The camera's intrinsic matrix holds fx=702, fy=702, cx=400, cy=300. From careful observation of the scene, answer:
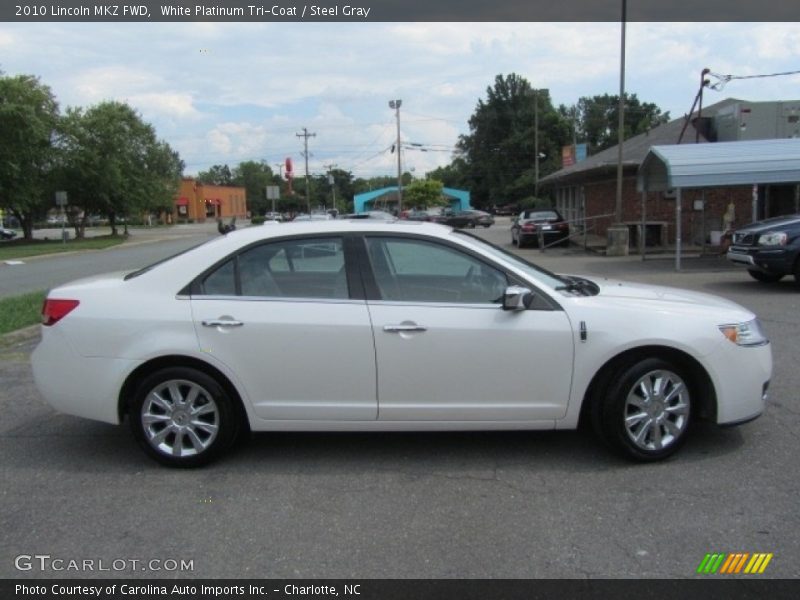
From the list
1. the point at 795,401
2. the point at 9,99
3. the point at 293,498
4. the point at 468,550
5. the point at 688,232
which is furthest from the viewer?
the point at 9,99

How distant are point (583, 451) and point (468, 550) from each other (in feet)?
5.12

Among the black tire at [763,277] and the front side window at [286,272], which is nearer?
the front side window at [286,272]

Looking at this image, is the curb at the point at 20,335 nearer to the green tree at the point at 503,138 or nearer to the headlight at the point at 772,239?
the headlight at the point at 772,239

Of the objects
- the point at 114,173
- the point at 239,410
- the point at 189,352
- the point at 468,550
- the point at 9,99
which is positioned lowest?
the point at 468,550

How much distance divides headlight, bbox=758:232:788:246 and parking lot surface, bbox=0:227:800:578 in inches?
312

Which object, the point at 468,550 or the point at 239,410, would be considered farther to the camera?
the point at 239,410

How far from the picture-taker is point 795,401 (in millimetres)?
5652

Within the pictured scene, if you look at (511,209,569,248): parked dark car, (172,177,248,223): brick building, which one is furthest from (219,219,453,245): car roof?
(172,177,248,223): brick building

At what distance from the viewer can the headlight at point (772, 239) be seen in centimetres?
1222

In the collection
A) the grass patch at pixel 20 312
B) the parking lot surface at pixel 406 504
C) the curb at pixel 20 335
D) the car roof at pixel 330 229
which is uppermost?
the car roof at pixel 330 229

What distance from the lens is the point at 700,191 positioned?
2342cm

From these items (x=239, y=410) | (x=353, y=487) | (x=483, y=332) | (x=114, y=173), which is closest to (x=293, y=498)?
(x=353, y=487)

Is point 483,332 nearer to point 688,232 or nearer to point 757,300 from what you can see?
point 757,300

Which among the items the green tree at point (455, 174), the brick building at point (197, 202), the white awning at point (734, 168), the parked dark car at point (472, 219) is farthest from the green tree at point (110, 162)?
the green tree at point (455, 174)
